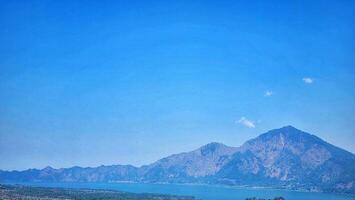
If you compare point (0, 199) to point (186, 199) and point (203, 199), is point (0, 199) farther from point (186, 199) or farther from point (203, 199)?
point (203, 199)

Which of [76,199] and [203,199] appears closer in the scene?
[76,199]

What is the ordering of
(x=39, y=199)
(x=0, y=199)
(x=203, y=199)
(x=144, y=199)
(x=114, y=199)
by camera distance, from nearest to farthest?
(x=0, y=199), (x=39, y=199), (x=114, y=199), (x=144, y=199), (x=203, y=199)

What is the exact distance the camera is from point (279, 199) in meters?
119

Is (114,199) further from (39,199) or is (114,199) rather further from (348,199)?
(348,199)

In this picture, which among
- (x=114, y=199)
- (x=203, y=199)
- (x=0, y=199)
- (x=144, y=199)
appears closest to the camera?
(x=0, y=199)

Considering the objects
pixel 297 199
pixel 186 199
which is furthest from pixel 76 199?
pixel 297 199

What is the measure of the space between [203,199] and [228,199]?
10.8m

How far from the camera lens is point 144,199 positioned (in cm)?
15325

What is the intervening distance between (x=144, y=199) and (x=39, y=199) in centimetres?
3804

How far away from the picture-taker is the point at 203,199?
171 m

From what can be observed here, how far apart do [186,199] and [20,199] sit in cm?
6063

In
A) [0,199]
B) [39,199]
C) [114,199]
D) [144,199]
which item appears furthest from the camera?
[144,199]

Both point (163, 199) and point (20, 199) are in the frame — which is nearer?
point (20, 199)

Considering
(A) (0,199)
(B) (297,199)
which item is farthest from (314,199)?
(A) (0,199)
